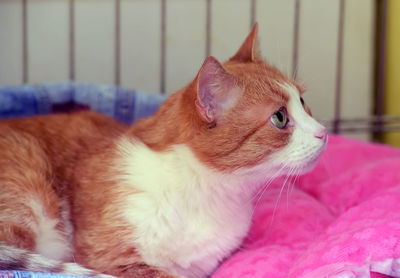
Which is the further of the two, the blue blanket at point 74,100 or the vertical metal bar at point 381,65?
the vertical metal bar at point 381,65

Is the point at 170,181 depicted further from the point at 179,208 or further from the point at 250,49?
the point at 250,49

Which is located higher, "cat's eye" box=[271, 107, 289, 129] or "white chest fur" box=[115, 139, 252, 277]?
"cat's eye" box=[271, 107, 289, 129]

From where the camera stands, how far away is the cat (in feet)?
4.02

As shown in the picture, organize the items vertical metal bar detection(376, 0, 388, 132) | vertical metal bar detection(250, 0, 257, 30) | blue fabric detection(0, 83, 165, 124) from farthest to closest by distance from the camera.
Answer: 1. vertical metal bar detection(250, 0, 257, 30)
2. vertical metal bar detection(376, 0, 388, 132)
3. blue fabric detection(0, 83, 165, 124)

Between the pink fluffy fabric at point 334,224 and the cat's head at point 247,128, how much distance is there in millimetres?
115

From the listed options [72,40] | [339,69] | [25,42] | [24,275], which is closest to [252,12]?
[339,69]

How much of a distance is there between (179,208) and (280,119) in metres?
0.34

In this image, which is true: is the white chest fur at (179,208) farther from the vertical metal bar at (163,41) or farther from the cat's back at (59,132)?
the vertical metal bar at (163,41)

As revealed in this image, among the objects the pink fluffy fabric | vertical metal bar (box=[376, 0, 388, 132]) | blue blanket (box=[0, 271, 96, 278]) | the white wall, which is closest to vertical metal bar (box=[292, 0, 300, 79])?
the white wall

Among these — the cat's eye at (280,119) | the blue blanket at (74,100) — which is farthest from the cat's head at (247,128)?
the blue blanket at (74,100)

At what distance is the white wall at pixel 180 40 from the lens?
2654 millimetres

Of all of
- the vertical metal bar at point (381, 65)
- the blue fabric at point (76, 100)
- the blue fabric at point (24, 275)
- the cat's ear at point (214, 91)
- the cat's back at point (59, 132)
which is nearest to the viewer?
the blue fabric at point (24, 275)

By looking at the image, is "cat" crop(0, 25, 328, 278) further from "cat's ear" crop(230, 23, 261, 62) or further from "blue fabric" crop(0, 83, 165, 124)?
"blue fabric" crop(0, 83, 165, 124)

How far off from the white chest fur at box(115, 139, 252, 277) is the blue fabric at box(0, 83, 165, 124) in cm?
84
